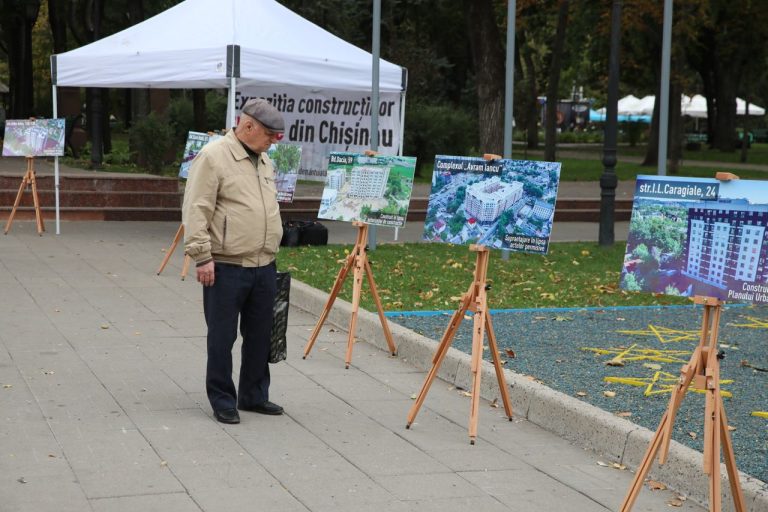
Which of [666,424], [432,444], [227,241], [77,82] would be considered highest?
[77,82]

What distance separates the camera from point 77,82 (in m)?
14.9

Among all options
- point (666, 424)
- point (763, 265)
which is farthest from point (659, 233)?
point (666, 424)

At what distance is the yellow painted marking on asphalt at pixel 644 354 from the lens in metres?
8.34

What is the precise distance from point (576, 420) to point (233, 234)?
222cm

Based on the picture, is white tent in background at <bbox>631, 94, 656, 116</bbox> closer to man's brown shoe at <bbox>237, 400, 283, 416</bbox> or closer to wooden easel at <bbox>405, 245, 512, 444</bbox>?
wooden easel at <bbox>405, 245, 512, 444</bbox>

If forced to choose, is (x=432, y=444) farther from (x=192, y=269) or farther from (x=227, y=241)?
(x=192, y=269)

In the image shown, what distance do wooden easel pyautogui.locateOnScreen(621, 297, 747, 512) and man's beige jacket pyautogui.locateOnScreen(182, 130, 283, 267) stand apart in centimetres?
258

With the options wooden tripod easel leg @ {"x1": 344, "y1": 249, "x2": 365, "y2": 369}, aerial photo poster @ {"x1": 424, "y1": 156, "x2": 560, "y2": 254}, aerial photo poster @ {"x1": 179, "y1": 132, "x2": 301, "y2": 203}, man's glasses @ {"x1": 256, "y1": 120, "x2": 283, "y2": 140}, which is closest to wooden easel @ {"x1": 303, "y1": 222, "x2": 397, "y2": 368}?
wooden tripod easel leg @ {"x1": 344, "y1": 249, "x2": 365, "y2": 369}

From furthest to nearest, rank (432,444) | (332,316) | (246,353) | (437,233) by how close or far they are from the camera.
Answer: (332,316) < (437,233) < (246,353) < (432,444)

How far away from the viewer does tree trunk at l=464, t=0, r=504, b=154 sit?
23.5 meters

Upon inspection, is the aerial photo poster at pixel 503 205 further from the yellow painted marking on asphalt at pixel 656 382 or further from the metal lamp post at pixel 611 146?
the metal lamp post at pixel 611 146

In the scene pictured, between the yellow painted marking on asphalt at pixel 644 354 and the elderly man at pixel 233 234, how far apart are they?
2.91 m

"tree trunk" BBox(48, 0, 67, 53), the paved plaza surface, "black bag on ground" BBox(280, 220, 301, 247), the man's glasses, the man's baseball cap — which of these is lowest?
the paved plaza surface

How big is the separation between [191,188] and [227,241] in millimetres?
361
